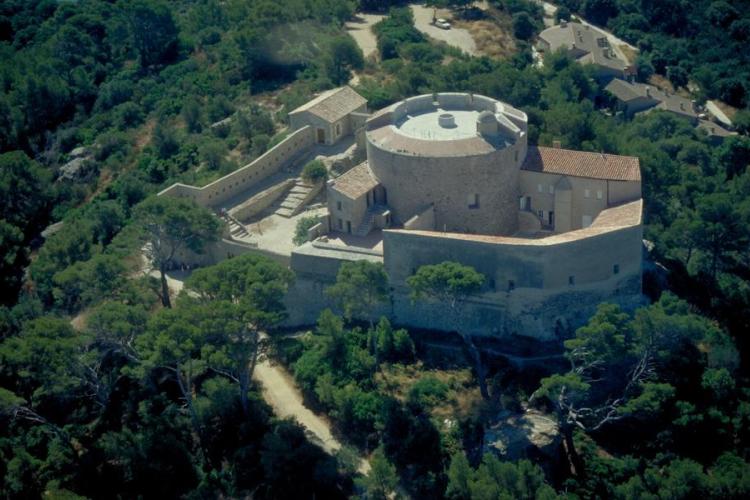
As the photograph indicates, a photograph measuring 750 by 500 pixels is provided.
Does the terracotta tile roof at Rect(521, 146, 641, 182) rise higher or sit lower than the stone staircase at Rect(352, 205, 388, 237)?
higher

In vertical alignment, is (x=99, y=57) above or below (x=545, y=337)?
below

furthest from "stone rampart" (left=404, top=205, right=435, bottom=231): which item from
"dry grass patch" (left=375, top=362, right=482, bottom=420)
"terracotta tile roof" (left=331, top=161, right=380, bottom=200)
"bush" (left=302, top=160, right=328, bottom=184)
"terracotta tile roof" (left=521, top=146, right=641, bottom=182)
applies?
"bush" (left=302, top=160, right=328, bottom=184)

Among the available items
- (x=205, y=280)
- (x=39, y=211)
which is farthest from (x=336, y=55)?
(x=205, y=280)

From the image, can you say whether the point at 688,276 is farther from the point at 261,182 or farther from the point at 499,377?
the point at 261,182

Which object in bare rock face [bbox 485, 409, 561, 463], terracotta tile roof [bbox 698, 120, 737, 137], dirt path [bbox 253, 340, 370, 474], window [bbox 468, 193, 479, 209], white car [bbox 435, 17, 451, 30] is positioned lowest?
terracotta tile roof [bbox 698, 120, 737, 137]

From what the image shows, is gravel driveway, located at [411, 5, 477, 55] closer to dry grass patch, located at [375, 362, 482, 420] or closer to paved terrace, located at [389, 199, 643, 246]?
paved terrace, located at [389, 199, 643, 246]

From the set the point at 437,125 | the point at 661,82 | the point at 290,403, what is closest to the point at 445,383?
the point at 290,403
